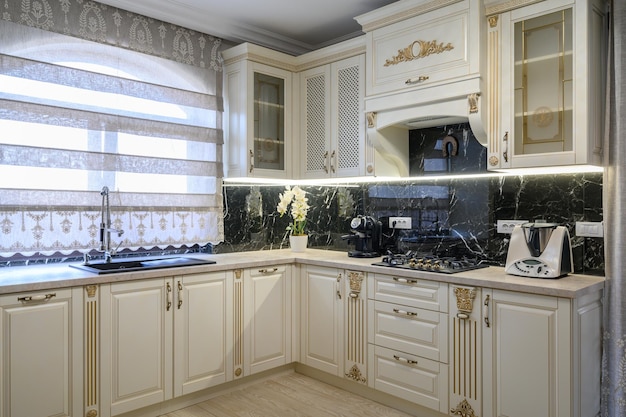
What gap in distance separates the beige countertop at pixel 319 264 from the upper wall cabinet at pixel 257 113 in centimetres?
78

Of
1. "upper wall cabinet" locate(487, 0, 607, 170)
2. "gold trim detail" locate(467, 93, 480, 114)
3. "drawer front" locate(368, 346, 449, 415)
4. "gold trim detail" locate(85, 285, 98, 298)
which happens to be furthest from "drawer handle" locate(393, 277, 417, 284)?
"gold trim detail" locate(85, 285, 98, 298)

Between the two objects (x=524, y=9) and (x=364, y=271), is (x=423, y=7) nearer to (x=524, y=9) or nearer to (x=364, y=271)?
(x=524, y=9)

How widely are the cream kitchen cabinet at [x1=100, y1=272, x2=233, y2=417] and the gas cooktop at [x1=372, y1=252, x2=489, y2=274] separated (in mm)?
1105

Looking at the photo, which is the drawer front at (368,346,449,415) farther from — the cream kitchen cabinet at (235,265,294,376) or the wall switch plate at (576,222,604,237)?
the wall switch plate at (576,222,604,237)

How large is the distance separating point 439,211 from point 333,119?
42.5 inches

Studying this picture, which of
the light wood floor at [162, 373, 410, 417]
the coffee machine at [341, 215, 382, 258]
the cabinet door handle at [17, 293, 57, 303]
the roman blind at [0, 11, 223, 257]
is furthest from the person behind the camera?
the coffee machine at [341, 215, 382, 258]

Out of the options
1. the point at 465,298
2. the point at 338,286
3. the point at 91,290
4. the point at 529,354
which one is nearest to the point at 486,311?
the point at 465,298

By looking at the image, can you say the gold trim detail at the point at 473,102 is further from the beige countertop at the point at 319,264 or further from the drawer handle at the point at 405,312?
the drawer handle at the point at 405,312

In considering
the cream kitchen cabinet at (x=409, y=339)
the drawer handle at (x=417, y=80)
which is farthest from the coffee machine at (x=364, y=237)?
the drawer handle at (x=417, y=80)

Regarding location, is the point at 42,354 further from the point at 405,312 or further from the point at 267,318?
the point at 405,312

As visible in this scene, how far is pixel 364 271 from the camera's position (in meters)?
3.10

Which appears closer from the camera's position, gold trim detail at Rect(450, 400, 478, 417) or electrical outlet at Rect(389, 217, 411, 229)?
gold trim detail at Rect(450, 400, 478, 417)

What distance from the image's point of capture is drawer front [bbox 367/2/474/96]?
278cm

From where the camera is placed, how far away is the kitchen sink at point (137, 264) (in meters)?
2.84
